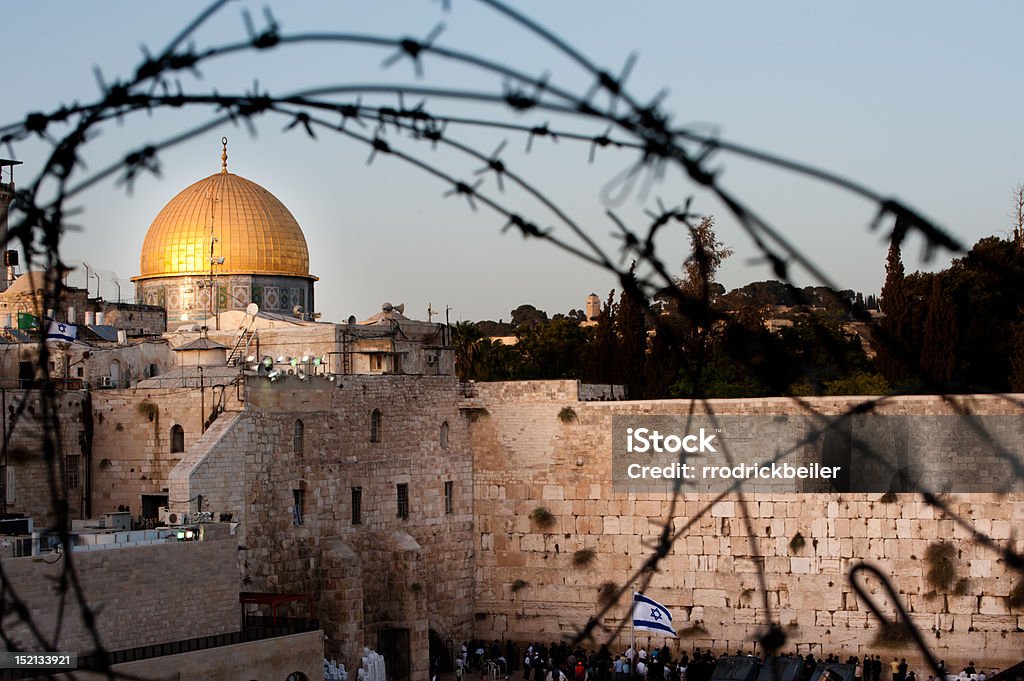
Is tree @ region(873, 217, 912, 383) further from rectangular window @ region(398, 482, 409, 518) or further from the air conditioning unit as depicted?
the air conditioning unit

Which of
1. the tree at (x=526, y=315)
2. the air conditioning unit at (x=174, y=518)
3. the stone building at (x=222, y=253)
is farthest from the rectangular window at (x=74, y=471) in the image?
the tree at (x=526, y=315)

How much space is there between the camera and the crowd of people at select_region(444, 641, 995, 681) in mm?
26094

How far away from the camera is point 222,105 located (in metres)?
4.53

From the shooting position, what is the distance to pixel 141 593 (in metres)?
20.0

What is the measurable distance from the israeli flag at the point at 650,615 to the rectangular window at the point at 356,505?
508 centimetres

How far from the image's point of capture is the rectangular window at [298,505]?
24906mm

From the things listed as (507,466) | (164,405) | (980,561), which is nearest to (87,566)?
(164,405)

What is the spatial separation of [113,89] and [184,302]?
31519 millimetres

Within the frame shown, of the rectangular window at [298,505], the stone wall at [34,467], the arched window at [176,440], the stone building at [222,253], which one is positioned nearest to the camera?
the stone wall at [34,467]

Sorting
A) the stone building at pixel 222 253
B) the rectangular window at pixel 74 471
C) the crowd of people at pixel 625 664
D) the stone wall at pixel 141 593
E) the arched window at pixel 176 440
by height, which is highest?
the stone building at pixel 222 253

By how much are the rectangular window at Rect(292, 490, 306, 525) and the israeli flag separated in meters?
6.01

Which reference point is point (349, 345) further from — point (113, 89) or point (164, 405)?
point (113, 89)

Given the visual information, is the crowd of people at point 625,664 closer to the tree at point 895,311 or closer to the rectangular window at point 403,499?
the rectangular window at point 403,499

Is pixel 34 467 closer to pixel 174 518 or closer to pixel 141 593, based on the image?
pixel 174 518
